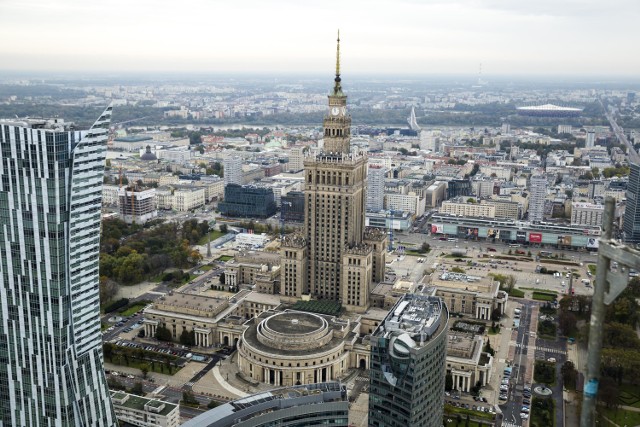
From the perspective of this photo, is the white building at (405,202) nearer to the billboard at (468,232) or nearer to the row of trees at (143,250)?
the billboard at (468,232)

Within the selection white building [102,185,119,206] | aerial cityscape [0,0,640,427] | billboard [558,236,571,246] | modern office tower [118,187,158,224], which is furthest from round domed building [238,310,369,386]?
white building [102,185,119,206]

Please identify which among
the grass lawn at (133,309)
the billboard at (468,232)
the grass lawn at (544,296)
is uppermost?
the billboard at (468,232)

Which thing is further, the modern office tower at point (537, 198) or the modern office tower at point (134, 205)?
the modern office tower at point (537, 198)

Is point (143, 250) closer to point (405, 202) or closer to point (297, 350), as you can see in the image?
point (297, 350)

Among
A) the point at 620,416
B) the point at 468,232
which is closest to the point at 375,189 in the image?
the point at 468,232

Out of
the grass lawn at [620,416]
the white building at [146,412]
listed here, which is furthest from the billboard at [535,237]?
the white building at [146,412]

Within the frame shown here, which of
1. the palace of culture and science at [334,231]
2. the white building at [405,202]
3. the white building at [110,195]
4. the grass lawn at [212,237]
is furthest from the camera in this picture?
the white building at [110,195]

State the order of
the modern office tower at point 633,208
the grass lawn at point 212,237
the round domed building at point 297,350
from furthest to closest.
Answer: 1. the grass lawn at point 212,237
2. the modern office tower at point 633,208
3. the round domed building at point 297,350
